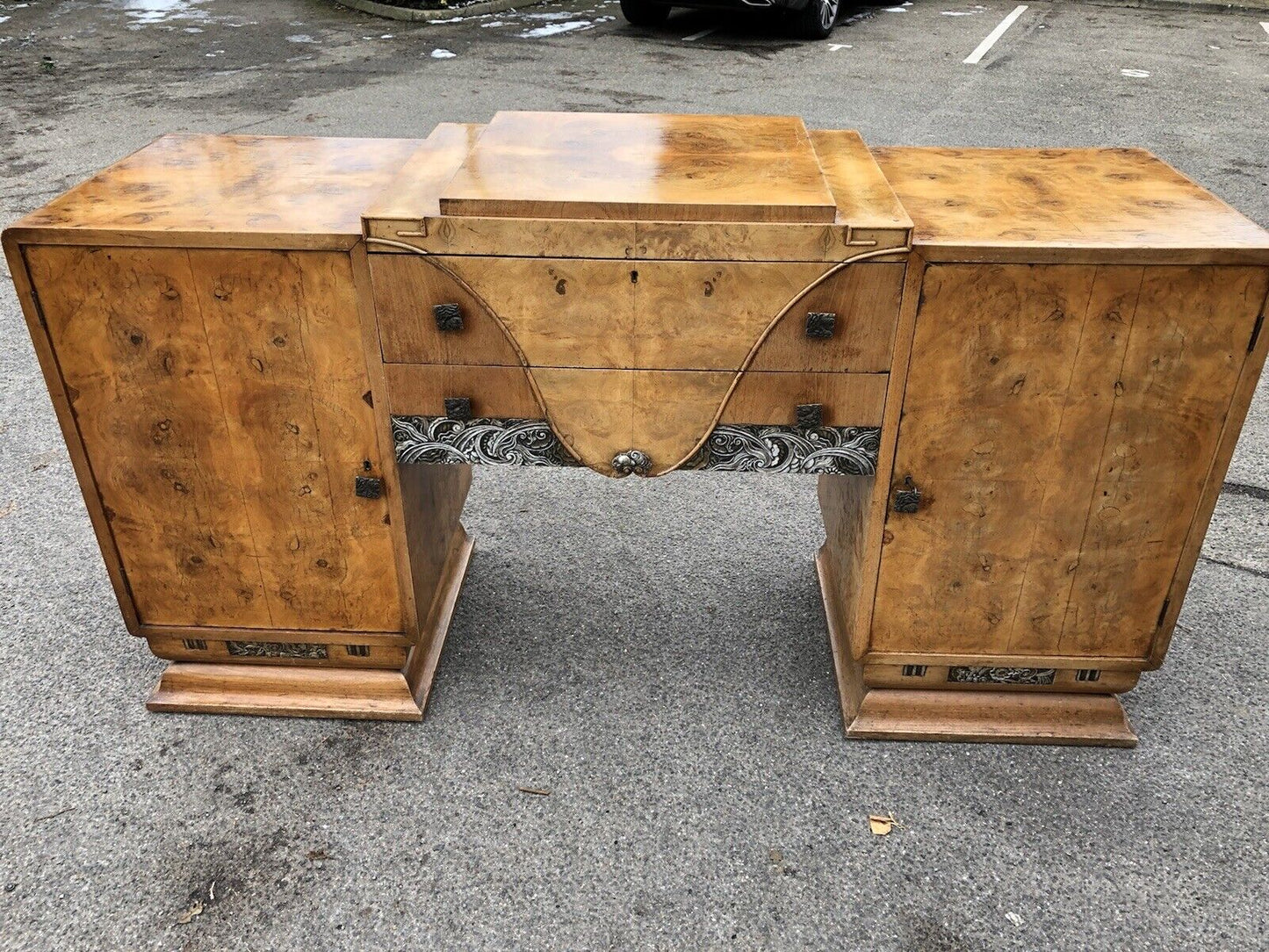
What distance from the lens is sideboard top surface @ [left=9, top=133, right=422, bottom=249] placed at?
190cm

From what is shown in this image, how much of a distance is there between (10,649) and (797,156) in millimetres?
2358

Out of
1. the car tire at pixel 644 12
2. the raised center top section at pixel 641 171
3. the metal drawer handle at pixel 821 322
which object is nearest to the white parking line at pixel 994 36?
the car tire at pixel 644 12

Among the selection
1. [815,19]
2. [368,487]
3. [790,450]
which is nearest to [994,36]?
[815,19]

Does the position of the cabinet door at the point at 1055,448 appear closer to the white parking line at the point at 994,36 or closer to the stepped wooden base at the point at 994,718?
the stepped wooden base at the point at 994,718

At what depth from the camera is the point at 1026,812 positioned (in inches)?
86.3

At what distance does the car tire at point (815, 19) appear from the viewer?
9.33 meters

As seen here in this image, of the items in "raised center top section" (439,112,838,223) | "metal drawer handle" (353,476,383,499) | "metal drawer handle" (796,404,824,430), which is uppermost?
"raised center top section" (439,112,838,223)

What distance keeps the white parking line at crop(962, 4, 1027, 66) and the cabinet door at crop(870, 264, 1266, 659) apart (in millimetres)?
7892

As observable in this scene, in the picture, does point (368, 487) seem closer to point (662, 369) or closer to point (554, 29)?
point (662, 369)

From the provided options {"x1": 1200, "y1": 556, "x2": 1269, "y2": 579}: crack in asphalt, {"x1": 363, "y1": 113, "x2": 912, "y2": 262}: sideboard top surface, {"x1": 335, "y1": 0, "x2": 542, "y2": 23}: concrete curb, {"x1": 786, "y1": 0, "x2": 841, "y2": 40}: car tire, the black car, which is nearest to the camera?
{"x1": 363, "y1": 113, "x2": 912, "y2": 262}: sideboard top surface

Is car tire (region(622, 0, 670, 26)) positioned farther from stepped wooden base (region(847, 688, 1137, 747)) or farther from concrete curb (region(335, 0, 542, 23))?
stepped wooden base (region(847, 688, 1137, 747))

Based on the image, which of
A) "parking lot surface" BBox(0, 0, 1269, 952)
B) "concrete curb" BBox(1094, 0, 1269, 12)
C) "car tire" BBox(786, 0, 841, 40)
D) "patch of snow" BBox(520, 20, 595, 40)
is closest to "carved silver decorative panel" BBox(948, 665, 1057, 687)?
"parking lot surface" BBox(0, 0, 1269, 952)

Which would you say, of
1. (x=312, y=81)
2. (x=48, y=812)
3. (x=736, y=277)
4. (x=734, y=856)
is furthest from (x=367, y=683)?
(x=312, y=81)

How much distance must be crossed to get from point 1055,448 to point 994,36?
9530 millimetres
